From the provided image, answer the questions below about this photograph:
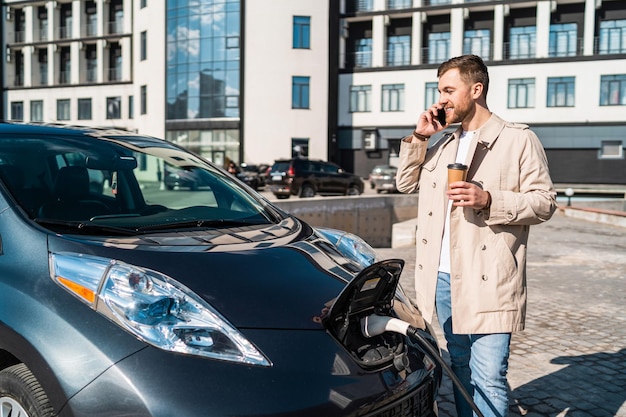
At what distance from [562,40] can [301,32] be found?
1747cm

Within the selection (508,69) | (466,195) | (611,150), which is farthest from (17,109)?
(466,195)

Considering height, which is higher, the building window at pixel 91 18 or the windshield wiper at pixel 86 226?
the building window at pixel 91 18

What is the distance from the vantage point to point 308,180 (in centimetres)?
2436

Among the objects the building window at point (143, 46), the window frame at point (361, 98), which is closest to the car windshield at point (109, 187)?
the window frame at point (361, 98)

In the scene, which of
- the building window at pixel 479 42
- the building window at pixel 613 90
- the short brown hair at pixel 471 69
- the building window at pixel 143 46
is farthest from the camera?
the building window at pixel 143 46

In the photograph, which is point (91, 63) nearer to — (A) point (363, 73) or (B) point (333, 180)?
(A) point (363, 73)

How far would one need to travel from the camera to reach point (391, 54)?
42.8 meters

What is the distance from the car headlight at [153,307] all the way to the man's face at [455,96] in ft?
4.87

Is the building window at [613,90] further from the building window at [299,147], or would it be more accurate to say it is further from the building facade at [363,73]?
the building window at [299,147]

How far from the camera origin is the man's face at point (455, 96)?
2.77 m

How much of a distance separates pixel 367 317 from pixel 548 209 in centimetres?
99

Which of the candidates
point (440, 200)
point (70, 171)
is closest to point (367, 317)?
point (440, 200)

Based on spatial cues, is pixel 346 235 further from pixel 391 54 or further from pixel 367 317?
pixel 391 54

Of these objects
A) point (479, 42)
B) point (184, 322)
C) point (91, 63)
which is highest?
point (479, 42)
